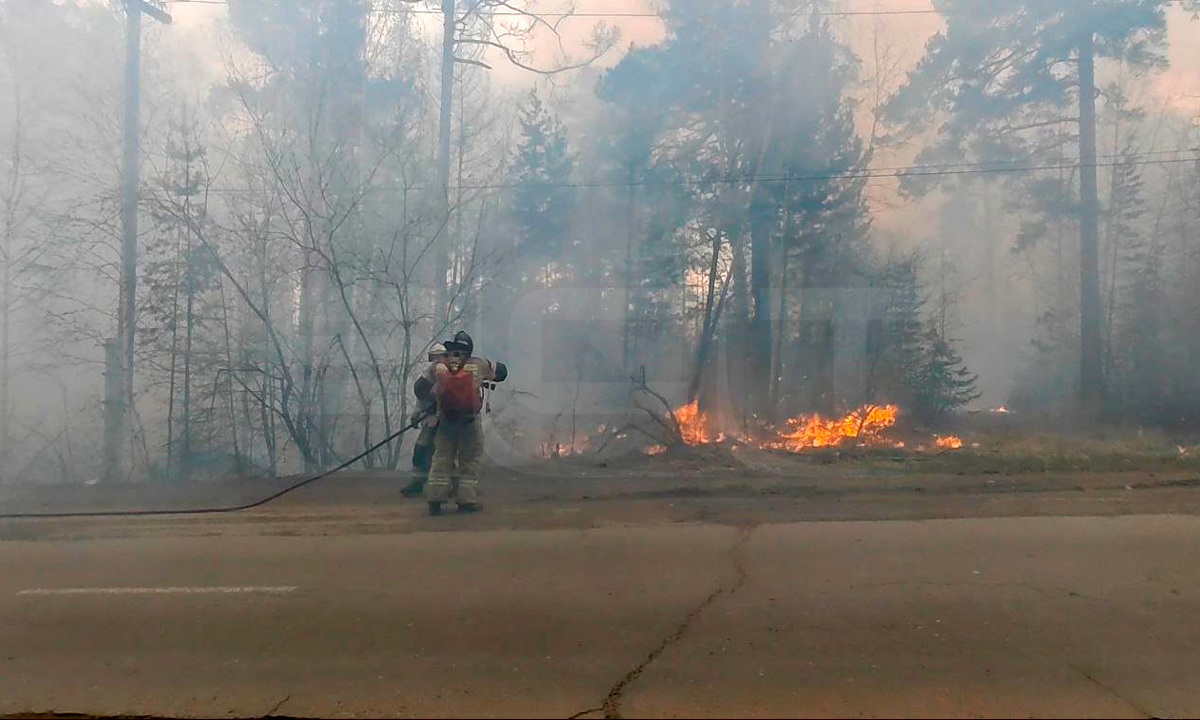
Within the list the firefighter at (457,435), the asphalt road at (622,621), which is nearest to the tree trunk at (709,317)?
the firefighter at (457,435)

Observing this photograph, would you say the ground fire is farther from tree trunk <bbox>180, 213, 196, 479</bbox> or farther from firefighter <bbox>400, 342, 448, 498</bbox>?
tree trunk <bbox>180, 213, 196, 479</bbox>

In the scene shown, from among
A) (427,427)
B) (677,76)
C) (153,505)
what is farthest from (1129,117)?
(153,505)

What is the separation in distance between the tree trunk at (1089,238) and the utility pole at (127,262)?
1321 cm

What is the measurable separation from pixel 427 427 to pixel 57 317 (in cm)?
729

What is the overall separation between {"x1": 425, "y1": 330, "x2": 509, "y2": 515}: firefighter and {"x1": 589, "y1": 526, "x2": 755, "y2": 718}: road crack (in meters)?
2.26

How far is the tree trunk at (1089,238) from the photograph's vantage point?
1306cm

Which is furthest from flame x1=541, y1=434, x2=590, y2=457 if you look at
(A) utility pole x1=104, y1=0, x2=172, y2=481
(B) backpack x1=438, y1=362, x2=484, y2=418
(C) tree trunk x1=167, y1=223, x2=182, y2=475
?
(A) utility pole x1=104, y1=0, x2=172, y2=481

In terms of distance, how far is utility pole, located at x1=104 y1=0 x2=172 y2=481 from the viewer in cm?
1059

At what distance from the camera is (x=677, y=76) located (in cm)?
1338

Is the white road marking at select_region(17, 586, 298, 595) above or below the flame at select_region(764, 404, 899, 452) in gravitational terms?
below

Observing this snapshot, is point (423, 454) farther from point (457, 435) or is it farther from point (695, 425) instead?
point (695, 425)

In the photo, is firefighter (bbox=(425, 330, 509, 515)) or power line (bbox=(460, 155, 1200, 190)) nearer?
firefighter (bbox=(425, 330, 509, 515))

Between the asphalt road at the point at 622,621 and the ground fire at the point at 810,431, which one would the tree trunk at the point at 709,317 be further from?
the asphalt road at the point at 622,621

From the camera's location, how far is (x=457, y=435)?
6.71 metres
